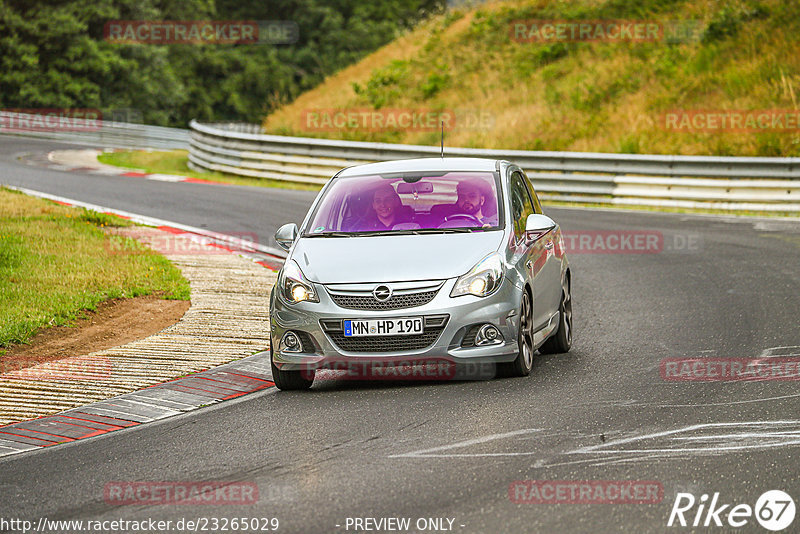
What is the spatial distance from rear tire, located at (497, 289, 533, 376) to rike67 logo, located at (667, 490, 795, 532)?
3.04m

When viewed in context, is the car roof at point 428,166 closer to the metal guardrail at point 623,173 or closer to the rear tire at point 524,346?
the rear tire at point 524,346

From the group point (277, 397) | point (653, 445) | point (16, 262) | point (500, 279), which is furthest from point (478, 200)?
point (16, 262)

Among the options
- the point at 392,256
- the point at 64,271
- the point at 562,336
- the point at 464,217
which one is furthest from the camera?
the point at 64,271

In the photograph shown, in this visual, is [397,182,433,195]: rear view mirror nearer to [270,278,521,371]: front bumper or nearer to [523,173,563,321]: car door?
[523,173,563,321]: car door

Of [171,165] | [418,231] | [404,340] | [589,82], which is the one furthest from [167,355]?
[171,165]

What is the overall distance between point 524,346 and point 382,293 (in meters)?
1.19

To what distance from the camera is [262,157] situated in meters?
28.1

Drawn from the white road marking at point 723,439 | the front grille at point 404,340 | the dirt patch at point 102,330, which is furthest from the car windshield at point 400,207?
the white road marking at point 723,439

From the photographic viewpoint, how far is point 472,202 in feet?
31.5

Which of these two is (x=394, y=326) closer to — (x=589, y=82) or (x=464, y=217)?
(x=464, y=217)

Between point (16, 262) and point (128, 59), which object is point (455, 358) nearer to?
point (16, 262)

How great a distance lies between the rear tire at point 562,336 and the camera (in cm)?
1003

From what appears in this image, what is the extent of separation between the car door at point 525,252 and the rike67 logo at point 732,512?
3.44 m

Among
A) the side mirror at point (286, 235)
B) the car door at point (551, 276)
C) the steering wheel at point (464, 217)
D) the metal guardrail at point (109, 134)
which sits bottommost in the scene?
the car door at point (551, 276)
